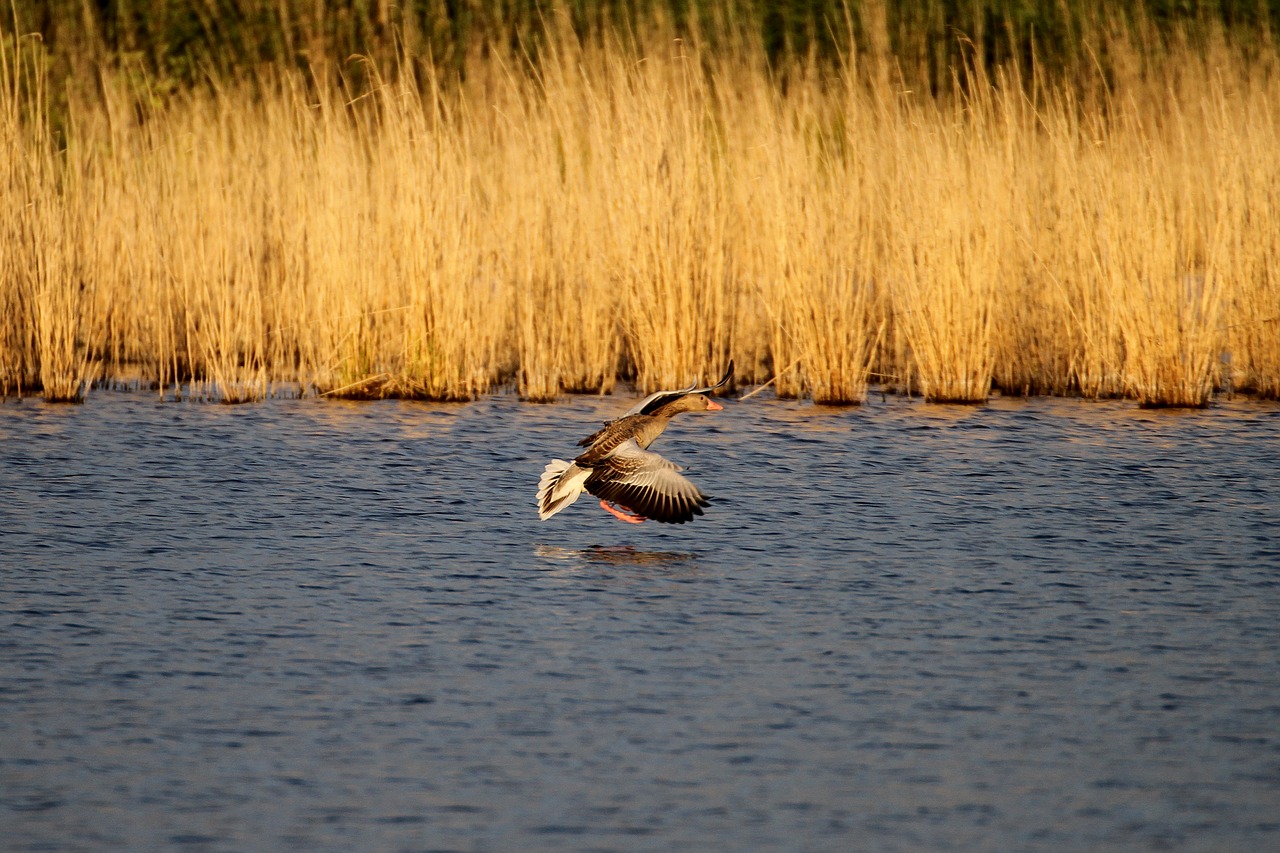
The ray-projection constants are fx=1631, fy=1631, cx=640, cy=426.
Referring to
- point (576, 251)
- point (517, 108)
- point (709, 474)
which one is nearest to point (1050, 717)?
point (709, 474)

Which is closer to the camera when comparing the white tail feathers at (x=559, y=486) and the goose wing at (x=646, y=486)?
the goose wing at (x=646, y=486)

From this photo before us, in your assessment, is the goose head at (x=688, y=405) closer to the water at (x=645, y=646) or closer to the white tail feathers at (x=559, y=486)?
the water at (x=645, y=646)

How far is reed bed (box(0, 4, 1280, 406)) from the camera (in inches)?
417

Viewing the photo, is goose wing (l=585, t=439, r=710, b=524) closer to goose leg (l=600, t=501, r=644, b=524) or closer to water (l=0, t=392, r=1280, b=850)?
water (l=0, t=392, r=1280, b=850)

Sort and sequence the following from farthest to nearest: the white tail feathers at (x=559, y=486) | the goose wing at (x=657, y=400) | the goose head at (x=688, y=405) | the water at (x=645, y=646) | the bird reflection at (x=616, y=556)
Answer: the goose head at (x=688, y=405)
the goose wing at (x=657, y=400)
the white tail feathers at (x=559, y=486)
the bird reflection at (x=616, y=556)
the water at (x=645, y=646)

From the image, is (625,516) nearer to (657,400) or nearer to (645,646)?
(657,400)

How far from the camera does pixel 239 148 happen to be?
11.8 m

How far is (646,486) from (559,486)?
1.65 ft

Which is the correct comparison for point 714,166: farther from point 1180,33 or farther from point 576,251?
point 1180,33

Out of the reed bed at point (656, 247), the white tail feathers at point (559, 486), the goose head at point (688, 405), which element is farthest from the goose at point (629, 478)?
the reed bed at point (656, 247)

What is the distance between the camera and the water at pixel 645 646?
4461 millimetres

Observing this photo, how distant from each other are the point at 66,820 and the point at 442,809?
3.31ft

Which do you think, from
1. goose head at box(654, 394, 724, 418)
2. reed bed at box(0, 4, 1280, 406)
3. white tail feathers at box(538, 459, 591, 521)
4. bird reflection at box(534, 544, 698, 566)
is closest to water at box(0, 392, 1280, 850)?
bird reflection at box(534, 544, 698, 566)

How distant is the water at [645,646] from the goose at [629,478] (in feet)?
0.73
